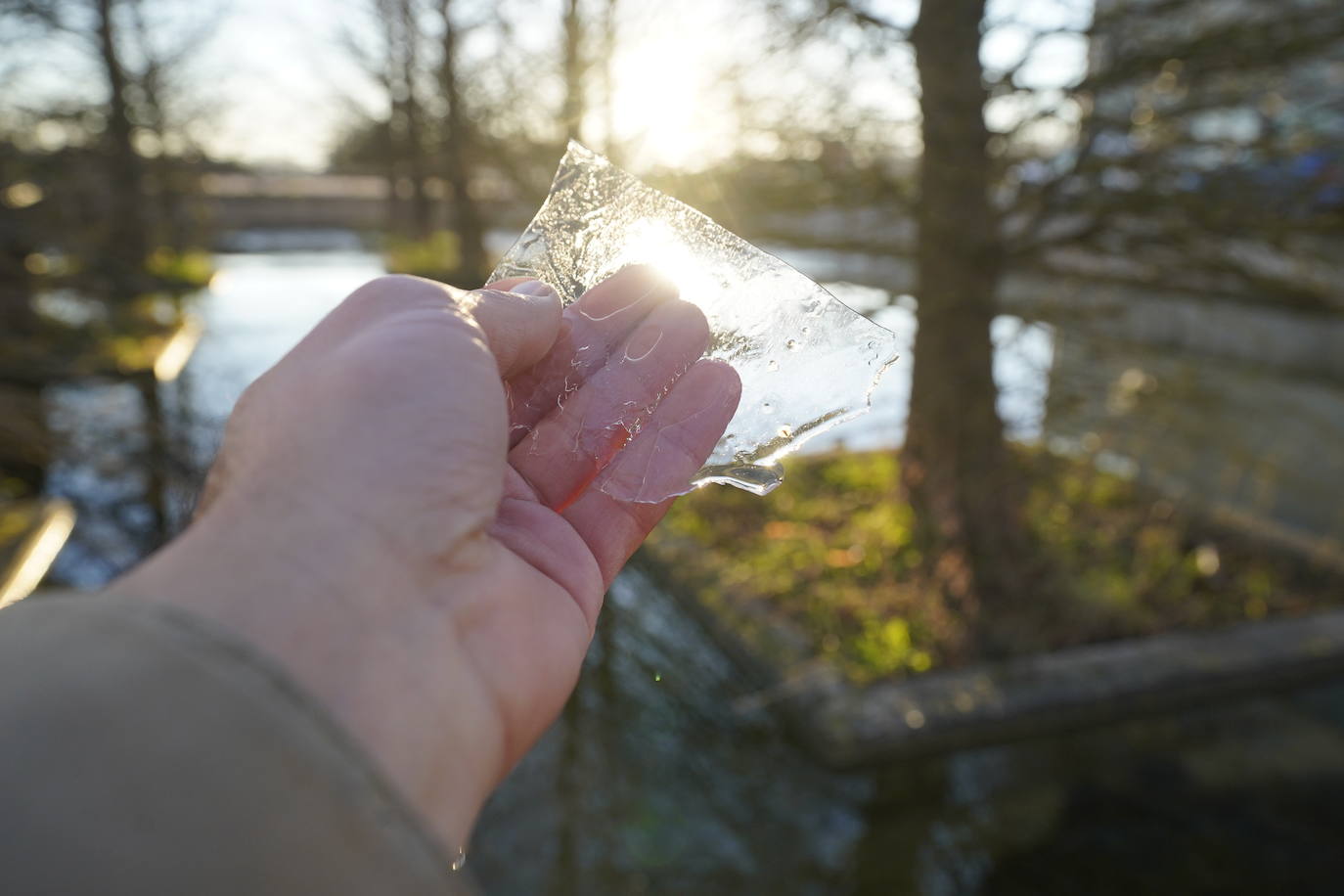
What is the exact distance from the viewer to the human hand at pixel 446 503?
3.04ft

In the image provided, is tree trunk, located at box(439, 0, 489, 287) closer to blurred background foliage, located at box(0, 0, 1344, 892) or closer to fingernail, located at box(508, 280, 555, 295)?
blurred background foliage, located at box(0, 0, 1344, 892)

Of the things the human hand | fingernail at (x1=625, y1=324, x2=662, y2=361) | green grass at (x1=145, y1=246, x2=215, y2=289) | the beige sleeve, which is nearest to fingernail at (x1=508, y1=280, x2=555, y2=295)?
the human hand

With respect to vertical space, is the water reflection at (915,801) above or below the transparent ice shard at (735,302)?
below

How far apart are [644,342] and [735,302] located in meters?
0.21

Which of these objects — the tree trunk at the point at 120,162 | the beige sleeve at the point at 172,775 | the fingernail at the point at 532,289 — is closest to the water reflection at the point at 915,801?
the fingernail at the point at 532,289

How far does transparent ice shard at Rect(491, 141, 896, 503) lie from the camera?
1.66 meters

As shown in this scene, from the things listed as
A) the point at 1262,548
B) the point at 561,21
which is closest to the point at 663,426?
the point at 1262,548

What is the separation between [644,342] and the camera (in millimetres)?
1653

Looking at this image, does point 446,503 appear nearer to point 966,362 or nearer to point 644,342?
point 644,342

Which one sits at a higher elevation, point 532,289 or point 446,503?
point 532,289

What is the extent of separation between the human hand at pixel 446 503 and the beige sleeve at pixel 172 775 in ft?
0.46

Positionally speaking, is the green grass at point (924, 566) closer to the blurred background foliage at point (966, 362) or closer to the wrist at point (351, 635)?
the blurred background foliage at point (966, 362)

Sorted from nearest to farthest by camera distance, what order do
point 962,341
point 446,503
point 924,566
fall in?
point 446,503
point 962,341
point 924,566

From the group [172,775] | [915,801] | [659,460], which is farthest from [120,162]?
[172,775]
